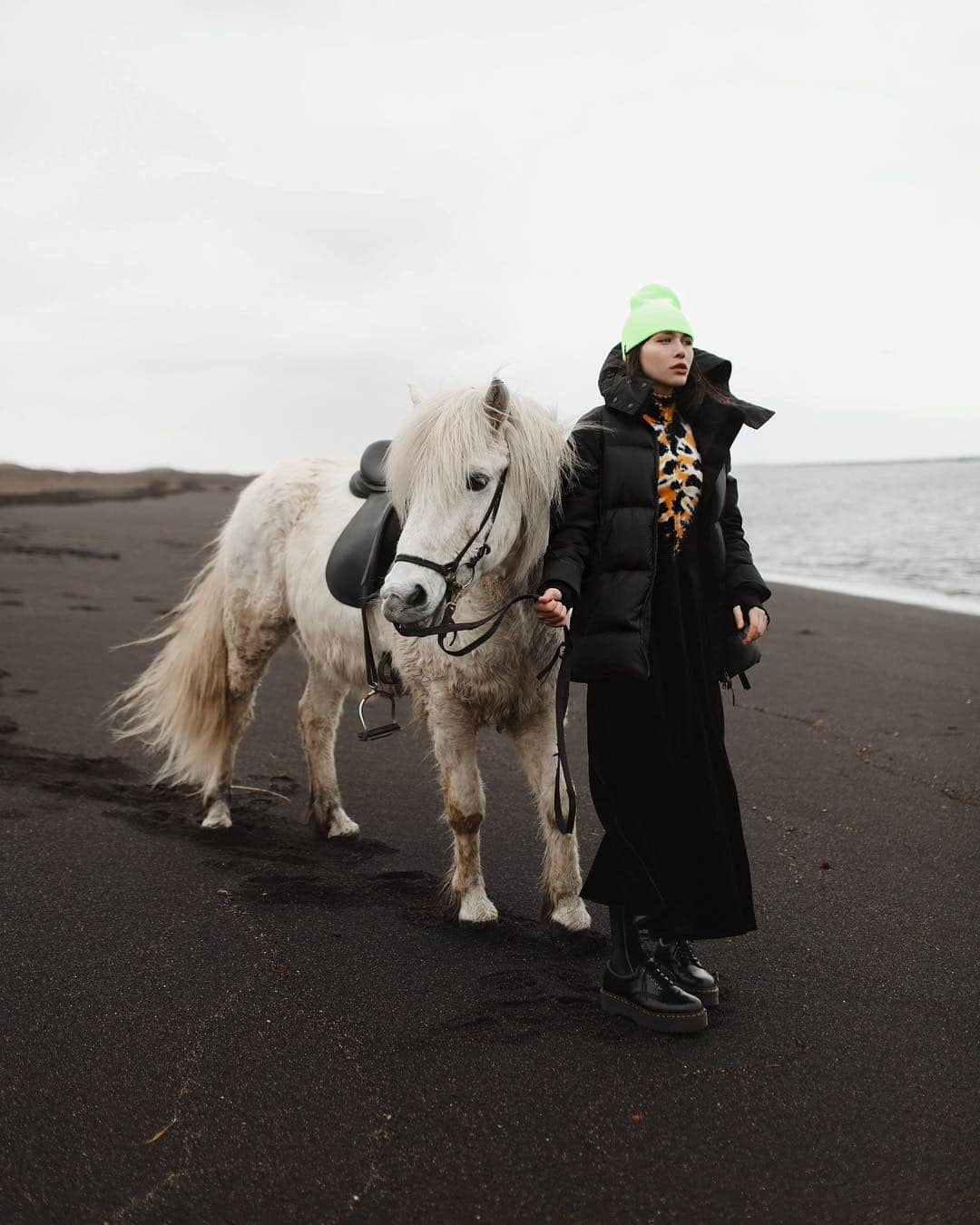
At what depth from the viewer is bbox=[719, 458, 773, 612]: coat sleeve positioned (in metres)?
2.69

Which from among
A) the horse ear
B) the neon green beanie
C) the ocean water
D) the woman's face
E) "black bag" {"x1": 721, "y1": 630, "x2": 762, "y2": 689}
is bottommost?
the ocean water

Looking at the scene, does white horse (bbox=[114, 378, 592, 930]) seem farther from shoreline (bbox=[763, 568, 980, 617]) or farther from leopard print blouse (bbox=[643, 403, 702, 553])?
shoreline (bbox=[763, 568, 980, 617])

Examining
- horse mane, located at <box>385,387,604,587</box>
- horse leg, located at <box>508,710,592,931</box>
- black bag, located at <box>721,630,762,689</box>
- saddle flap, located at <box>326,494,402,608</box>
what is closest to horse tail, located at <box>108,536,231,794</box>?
saddle flap, located at <box>326,494,402,608</box>

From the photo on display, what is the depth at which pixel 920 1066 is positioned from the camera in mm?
2434

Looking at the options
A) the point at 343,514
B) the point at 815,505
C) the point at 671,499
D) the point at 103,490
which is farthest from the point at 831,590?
the point at 815,505

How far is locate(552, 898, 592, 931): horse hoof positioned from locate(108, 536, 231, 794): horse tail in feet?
→ 6.34

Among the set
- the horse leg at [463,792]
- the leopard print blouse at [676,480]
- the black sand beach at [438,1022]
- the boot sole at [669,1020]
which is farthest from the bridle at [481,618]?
the black sand beach at [438,1022]

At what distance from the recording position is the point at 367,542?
362cm

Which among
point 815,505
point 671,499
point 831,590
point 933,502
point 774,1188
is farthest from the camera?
point 815,505

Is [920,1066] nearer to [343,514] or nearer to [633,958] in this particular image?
[633,958]

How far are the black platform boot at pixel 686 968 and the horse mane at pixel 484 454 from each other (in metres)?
1.23

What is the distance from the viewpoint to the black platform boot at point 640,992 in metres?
2.58

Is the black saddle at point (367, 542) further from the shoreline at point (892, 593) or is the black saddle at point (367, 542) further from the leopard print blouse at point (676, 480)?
the shoreline at point (892, 593)

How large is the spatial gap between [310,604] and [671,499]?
1970 mm
